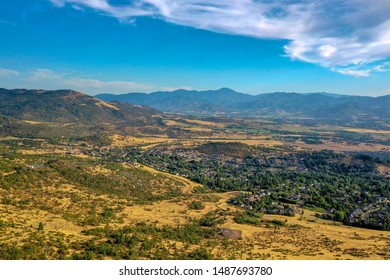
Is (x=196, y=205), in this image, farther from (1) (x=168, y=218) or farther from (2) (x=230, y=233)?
(2) (x=230, y=233)

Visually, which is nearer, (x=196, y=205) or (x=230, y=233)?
(x=230, y=233)

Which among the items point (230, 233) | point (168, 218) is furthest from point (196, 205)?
point (230, 233)

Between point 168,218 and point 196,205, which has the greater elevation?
point 168,218

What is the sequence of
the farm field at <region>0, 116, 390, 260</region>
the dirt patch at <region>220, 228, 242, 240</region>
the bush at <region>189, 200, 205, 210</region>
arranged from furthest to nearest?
the bush at <region>189, 200, 205, 210</region>
the dirt patch at <region>220, 228, 242, 240</region>
the farm field at <region>0, 116, 390, 260</region>

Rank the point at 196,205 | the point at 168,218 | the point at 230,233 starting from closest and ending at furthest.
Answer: the point at 230,233
the point at 168,218
the point at 196,205

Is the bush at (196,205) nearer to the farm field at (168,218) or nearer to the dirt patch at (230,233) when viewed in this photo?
the farm field at (168,218)

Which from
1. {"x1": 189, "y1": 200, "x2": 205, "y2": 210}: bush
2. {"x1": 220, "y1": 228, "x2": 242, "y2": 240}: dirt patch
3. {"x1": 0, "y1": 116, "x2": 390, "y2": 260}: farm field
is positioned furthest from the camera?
{"x1": 189, "y1": 200, "x2": 205, "y2": 210}: bush

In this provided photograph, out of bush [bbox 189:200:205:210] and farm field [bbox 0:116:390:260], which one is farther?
bush [bbox 189:200:205:210]

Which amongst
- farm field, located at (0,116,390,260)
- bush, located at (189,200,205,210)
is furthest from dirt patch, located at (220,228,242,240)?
bush, located at (189,200,205,210)

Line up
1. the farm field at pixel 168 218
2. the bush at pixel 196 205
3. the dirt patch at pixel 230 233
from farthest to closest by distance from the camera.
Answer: the bush at pixel 196 205
the dirt patch at pixel 230 233
the farm field at pixel 168 218

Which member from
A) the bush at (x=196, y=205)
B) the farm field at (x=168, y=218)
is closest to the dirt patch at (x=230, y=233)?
the farm field at (x=168, y=218)

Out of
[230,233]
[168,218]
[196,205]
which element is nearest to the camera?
[230,233]

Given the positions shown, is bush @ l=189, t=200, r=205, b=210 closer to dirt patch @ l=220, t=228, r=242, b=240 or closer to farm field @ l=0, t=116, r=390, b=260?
farm field @ l=0, t=116, r=390, b=260
